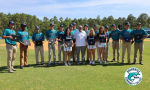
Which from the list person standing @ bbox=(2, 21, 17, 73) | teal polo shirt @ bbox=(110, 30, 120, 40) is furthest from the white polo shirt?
person standing @ bbox=(2, 21, 17, 73)

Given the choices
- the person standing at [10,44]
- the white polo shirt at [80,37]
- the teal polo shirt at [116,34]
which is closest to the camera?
the person standing at [10,44]

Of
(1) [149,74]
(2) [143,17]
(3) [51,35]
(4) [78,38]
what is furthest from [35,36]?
(2) [143,17]

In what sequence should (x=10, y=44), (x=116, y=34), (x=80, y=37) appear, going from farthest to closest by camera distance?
(x=116, y=34), (x=80, y=37), (x=10, y=44)

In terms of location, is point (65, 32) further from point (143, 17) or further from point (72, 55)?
point (143, 17)

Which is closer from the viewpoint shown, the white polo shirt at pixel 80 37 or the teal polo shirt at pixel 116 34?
the white polo shirt at pixel 80 37

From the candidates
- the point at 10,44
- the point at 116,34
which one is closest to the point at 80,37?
the point at 116,34

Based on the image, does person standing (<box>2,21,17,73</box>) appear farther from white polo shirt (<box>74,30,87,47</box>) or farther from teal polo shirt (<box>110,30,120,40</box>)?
teal polo shirt (<box>110,30,120,40</box>)

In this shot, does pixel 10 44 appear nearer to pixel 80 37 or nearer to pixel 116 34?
pixel 80 37

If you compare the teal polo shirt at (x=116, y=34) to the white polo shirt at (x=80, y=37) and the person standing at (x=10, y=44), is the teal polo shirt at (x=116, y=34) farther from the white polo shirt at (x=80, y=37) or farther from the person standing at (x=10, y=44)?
the person standing at (x=10, y=44)

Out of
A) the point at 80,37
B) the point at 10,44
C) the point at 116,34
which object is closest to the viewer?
the point at 10,44

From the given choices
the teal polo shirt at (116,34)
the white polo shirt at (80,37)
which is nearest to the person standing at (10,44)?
the white polo shirt at (80,37)

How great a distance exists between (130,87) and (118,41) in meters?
4.64

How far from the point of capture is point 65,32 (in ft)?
Answer: 25.1

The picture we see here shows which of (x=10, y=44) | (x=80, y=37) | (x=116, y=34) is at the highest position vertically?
(x=116, y=34)
